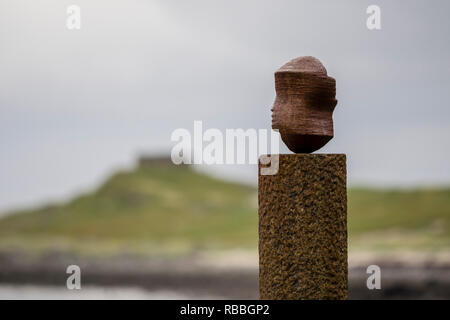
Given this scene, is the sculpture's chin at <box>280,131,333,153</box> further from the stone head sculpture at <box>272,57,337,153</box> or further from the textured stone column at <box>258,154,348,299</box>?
the textured stone column at <box>258,154,348,299</box>

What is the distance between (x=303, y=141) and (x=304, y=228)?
1.17 m

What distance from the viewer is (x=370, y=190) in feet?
167

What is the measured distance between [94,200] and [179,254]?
673 inches

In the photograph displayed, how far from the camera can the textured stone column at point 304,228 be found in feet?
31.4

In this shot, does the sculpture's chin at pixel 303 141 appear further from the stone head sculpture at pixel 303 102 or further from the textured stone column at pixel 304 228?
the textured stone column at pixel 304 228

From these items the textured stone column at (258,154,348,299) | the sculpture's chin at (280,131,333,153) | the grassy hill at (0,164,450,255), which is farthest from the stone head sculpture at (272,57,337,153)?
the grassy hill at (0,164,450,255)

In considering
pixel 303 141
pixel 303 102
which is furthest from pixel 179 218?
pixel 303 102

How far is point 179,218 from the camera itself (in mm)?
53094

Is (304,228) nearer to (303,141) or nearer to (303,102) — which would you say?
(303,141)

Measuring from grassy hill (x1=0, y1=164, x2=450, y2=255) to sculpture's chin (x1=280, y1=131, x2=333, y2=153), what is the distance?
86.9ft

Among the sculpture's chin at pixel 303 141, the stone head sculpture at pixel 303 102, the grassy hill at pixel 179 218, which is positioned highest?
the grassy hill at pixel 179 218

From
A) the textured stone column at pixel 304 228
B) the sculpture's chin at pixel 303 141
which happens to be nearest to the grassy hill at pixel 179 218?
the sculpture's chin at pixel 303 141

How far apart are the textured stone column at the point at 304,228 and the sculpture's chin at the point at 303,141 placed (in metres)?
0.31
